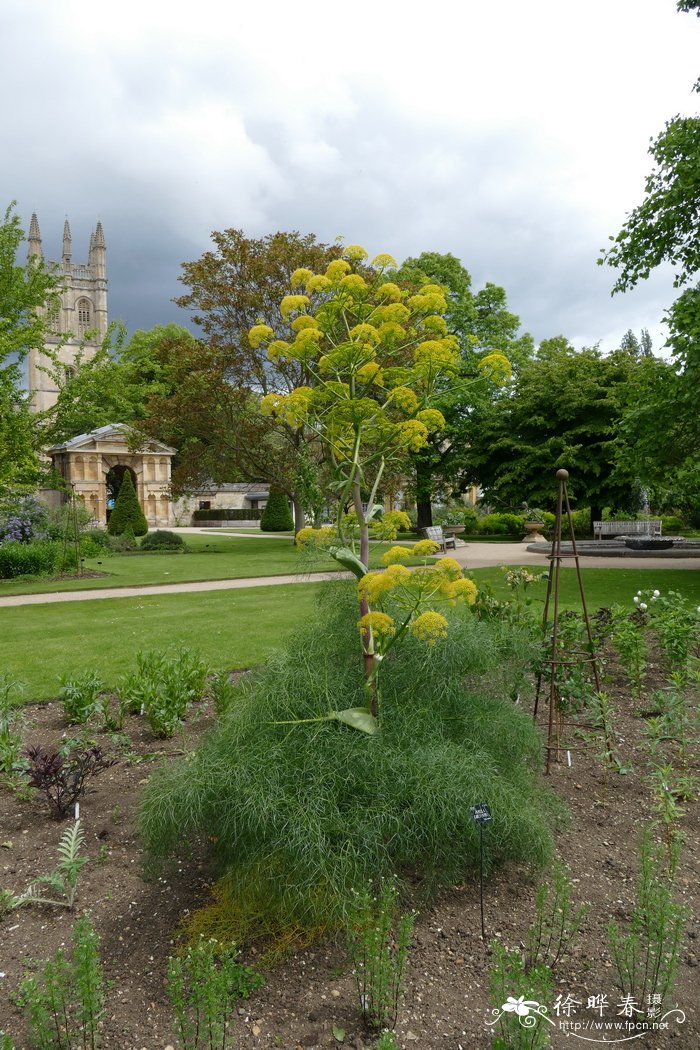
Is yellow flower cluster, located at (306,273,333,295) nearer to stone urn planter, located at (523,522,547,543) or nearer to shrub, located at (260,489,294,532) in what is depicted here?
stone urn planter, located at (523,522,547,543)

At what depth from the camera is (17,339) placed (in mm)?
13758

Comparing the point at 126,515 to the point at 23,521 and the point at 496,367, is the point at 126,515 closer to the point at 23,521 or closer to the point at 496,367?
the point at 23,521

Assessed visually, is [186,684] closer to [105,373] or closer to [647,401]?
[647,401]

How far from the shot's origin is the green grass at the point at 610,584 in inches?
415

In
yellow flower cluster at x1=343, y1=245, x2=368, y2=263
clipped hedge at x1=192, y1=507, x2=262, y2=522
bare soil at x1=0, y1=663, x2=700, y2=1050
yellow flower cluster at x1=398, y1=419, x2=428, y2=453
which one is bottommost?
bare soil at x1=0, y1=663, x2=700, y2=1050

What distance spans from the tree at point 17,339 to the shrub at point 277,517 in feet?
75.4

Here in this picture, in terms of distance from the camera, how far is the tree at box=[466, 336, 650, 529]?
24.9 m

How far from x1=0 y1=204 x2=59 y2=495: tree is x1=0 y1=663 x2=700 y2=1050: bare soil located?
1134cm

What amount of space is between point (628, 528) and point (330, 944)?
2163 centimetres

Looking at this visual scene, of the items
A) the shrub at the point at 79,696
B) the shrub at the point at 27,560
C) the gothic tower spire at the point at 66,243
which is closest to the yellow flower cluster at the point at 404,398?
the shrub at the point at 79,696

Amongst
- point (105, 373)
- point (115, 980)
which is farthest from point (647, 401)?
point (115, 980)

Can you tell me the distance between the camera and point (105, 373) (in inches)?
614

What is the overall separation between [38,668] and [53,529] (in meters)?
14.4

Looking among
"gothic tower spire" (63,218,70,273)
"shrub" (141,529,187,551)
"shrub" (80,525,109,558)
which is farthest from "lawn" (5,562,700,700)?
"gothic tower spire" (63,218,70,273)
